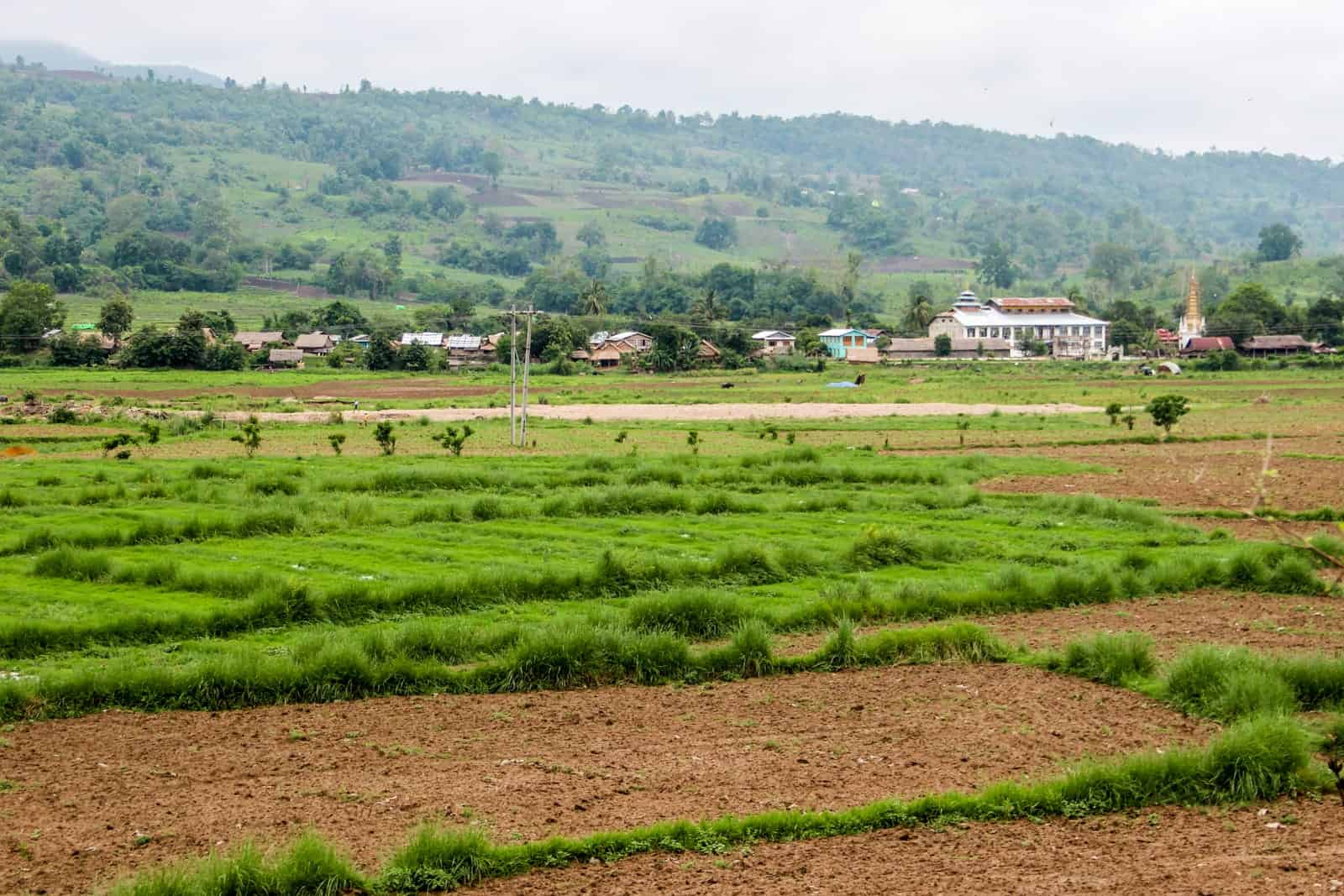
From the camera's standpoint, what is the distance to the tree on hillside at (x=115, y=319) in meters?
88.2

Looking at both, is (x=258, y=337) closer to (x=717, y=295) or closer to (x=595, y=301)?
(x=595, y=301)

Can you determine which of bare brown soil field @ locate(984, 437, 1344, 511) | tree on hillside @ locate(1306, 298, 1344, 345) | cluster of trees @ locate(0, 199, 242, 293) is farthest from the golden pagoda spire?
cluster of trees @ locate(0, 199, 242, 293)

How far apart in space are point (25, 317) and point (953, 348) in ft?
243

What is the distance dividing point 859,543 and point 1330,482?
1590 cm

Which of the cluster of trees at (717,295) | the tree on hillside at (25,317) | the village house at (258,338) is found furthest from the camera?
the cluster of trees at (717,295)

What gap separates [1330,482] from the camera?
3127cm

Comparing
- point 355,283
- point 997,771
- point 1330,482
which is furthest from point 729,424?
point 355,283

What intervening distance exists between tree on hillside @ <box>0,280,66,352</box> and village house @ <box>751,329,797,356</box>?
53.2m

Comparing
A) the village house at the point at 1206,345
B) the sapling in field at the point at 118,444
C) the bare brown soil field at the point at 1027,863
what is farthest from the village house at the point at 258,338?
the bare brown soil field at the point at 1027,863

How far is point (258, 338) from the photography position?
9806 centimetres

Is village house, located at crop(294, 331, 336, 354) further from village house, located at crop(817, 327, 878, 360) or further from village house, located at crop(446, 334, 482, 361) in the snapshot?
village house, located at crop(817, 327, 878, 360)

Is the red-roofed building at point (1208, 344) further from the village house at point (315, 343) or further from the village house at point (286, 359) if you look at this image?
the village house at point (286, 359)

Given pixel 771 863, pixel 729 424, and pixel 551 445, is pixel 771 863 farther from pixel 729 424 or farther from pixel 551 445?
pixel 729 424

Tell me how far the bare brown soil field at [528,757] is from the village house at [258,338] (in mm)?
82792
